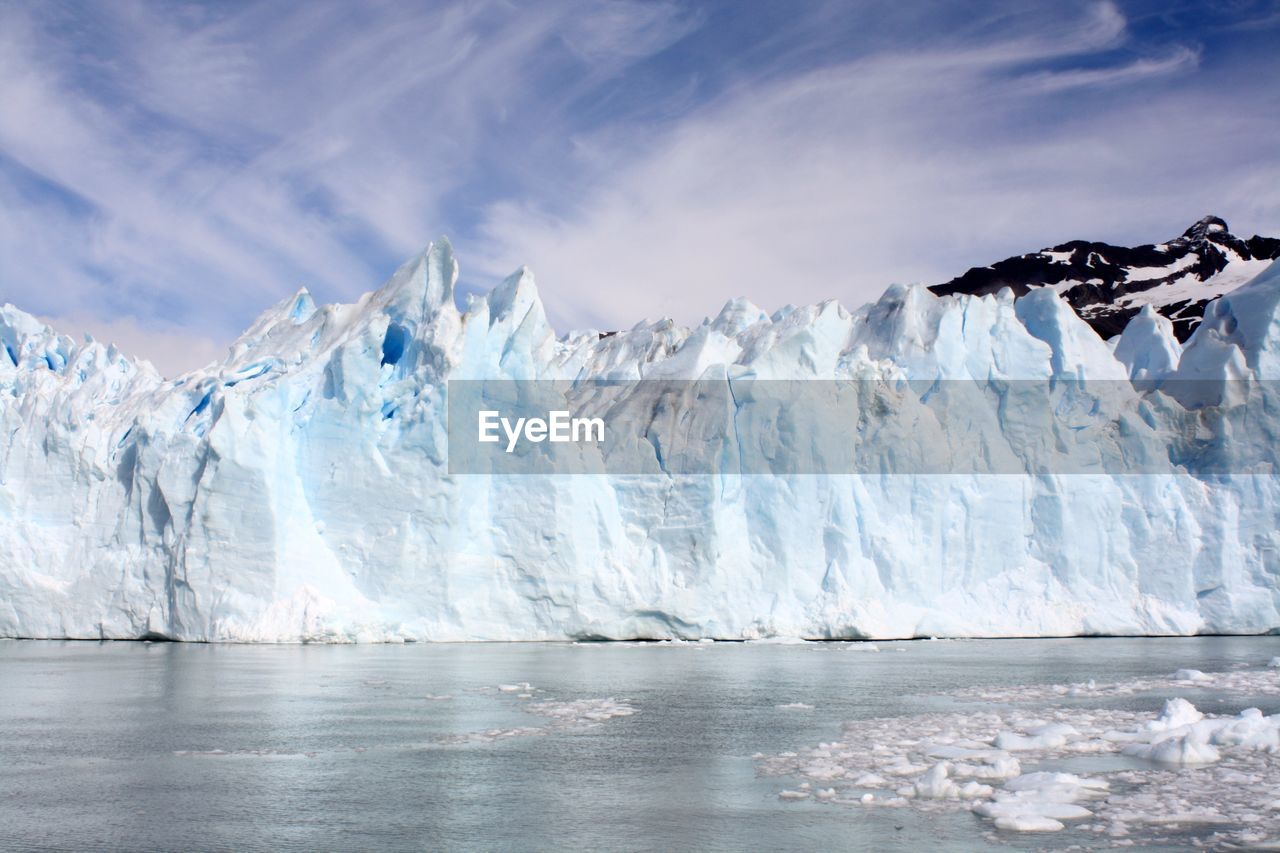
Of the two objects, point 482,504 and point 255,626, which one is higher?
point 482,504

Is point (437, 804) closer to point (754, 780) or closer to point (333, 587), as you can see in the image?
point (754, 780)

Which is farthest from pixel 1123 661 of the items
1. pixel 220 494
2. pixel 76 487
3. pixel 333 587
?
pixel 76 487

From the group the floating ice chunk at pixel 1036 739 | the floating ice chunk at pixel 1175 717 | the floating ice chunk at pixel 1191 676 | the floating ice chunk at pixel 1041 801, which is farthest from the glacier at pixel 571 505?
the floating ice chunk at pixel 1041 801

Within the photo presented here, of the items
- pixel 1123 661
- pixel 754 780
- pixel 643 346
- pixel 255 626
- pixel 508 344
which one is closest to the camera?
pixel 754 780

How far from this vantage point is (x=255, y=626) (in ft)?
60.4

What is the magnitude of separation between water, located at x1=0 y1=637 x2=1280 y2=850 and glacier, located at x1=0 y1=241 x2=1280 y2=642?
7.56 ft

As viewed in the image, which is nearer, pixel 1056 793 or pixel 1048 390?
pixel 1056 793

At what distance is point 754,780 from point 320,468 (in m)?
13.4

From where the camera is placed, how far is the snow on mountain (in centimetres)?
5472

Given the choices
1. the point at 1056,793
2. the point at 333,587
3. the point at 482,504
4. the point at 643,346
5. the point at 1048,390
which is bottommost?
the point at 1056,793

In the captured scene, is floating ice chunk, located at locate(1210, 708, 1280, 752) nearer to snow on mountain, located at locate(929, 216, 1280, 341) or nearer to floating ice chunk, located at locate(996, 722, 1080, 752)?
floating ice chunk, located at locate(996, 722, 1080, 752)

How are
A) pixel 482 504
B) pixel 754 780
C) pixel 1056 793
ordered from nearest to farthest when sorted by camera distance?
pixel 1056 793
pixel 754 780
pixel 482 504

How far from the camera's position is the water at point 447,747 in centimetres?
640

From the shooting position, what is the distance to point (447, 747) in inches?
357
